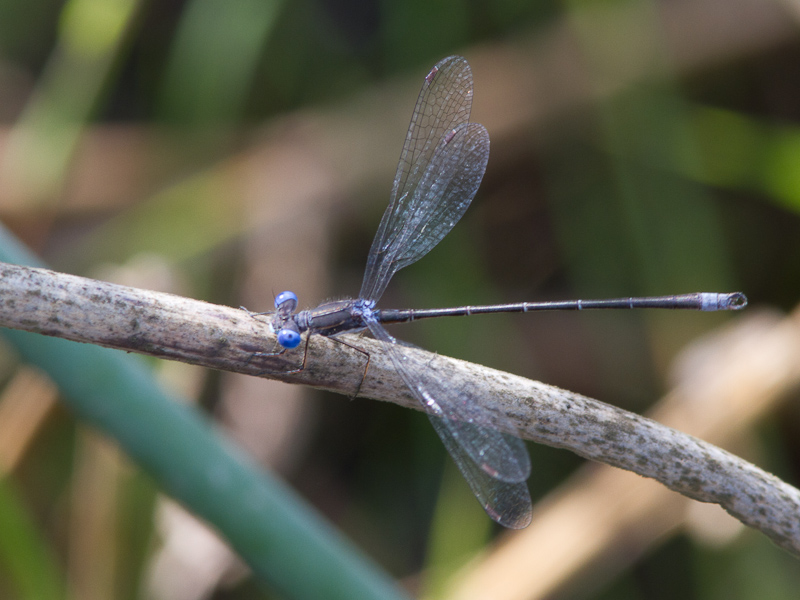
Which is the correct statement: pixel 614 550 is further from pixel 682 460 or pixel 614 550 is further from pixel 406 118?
pixel 406 118

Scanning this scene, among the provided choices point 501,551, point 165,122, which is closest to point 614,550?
point 501,551

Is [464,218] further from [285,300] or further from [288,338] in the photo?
[288,338]

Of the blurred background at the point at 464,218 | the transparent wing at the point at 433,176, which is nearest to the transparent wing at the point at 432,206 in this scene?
the transparent wing at the point at 433,176

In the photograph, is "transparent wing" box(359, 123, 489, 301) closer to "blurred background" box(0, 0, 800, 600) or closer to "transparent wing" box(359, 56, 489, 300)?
"transparent wing" box(359, 56, 489, 300)

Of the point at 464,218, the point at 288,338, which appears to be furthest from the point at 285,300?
the point at 464,218

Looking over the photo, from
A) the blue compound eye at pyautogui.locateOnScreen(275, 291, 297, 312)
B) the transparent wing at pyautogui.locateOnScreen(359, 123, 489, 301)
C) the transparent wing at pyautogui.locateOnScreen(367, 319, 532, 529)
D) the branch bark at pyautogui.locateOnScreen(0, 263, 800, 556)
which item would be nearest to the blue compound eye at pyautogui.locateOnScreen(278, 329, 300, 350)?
the branch bark at pyautogui.locateOnScreen(0, 263, 800, 556)

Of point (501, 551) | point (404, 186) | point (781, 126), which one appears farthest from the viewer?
point (781, 126)
